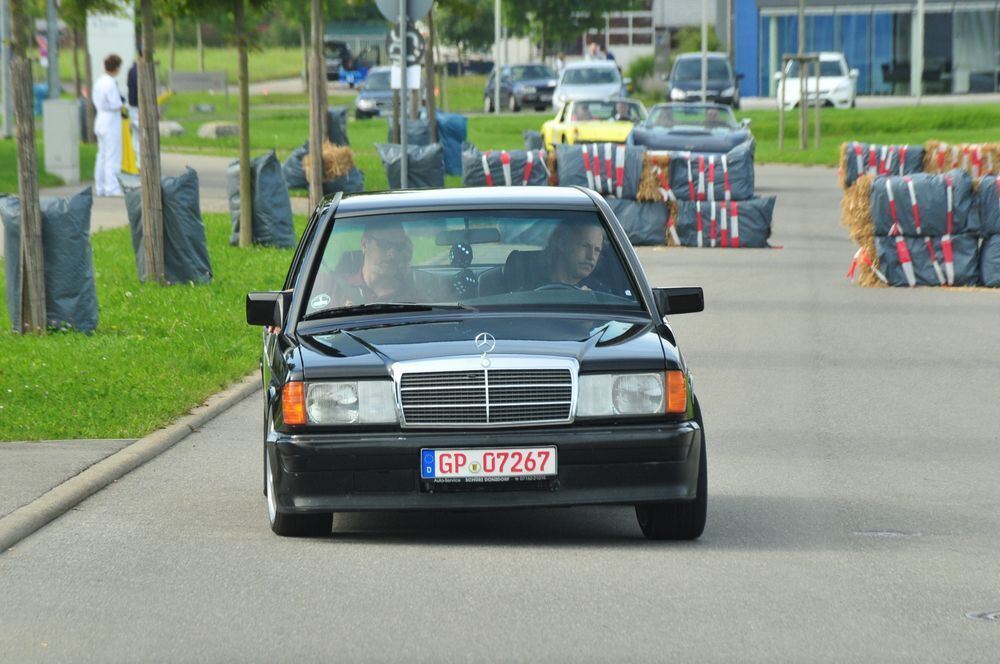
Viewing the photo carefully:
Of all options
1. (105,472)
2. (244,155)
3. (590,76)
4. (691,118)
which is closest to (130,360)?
(105,472)

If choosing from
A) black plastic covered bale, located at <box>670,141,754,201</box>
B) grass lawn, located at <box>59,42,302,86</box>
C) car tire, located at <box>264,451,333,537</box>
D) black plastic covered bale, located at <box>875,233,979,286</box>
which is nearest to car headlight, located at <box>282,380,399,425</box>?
car tire, located at <box>264,451,333,537</box>

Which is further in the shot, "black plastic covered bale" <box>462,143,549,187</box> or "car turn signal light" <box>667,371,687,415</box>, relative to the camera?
"black plastic covered bale" <box>462,143,549,187</box>

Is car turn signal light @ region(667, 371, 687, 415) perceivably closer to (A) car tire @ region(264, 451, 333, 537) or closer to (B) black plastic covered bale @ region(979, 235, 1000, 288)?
(A) car tire @ region(264, 451, 333, 537)

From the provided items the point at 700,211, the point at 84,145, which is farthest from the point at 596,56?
the point at 700,211

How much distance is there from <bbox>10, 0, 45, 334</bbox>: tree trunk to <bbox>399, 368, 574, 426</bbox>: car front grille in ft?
22.9

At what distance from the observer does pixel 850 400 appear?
11352 mm

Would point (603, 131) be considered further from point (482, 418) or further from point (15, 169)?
point (482, 418)

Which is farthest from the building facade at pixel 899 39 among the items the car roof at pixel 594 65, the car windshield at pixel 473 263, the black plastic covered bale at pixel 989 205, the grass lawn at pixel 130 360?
the car windshield at pixel 473 263

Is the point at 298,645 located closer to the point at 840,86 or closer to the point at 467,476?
the point at 467,476

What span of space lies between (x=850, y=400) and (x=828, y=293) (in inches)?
254

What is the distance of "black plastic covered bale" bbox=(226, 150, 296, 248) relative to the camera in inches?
813

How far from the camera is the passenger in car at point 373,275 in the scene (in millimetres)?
7691

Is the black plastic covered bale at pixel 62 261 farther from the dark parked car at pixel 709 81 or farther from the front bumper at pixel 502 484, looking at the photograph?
the dark parked car at pixel 709 81

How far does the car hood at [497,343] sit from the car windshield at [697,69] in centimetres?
5239
